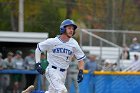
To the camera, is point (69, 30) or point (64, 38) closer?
point (69, 30)

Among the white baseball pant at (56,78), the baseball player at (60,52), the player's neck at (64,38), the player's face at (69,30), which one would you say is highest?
the player's face at (69,30)

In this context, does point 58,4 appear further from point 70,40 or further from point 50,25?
point 70,40

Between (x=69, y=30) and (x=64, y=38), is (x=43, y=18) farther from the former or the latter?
(x=69, y=30)

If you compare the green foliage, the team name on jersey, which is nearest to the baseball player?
the team name on jersey

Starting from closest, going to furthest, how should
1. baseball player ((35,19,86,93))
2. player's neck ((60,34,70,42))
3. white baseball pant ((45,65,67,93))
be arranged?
white baseball pant ((45,65,67,93)) → baseball player ((35,19,86,93)) → player's neck ((60,34,70,42))

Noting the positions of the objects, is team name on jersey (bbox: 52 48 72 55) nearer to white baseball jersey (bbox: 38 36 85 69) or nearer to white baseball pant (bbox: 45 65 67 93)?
white baseball jersey (bbox: 38 36 85 69)

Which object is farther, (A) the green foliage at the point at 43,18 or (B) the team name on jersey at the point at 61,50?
(A) the green foliage at the point at 43,18

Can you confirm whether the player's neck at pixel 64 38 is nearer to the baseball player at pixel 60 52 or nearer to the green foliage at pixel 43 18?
the baseball player at pixel 60 52

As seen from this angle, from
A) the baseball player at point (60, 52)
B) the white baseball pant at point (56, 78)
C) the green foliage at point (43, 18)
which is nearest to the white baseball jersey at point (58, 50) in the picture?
the baseball player at point (60, 52)

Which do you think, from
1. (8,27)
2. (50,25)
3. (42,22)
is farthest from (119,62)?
(8,27)

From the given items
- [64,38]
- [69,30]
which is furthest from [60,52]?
[69,30]

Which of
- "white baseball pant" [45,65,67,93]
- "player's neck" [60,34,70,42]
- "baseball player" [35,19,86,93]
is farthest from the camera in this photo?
"player's neck" [60,34,70,42]

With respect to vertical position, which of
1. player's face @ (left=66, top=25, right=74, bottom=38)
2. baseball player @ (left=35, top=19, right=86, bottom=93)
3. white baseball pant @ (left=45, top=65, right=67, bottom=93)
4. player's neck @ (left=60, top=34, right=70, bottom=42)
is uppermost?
player's face @ (left=66, top=25, right=74, bottom=38)

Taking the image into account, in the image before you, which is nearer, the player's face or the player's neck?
the player's face
